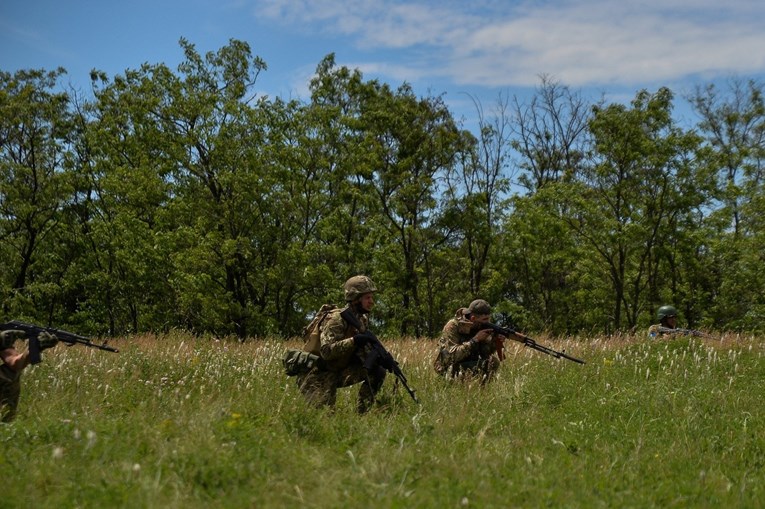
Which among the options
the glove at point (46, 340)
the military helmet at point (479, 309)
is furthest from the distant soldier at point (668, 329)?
the glove at point (46, 340)

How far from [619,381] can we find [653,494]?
4429 mm

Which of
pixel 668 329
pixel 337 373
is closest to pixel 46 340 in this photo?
pixel 337 373

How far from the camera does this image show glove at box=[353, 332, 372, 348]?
21.2ft

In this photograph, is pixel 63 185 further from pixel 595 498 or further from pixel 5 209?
pixel 595 498

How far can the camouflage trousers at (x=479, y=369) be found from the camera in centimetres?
814

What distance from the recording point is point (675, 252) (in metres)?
27.7

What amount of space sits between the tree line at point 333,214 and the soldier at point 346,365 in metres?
14.3

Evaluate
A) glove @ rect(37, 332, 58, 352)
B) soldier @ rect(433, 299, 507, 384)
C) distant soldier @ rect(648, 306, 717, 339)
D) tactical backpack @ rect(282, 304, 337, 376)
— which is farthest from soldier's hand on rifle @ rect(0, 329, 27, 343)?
distant soldier @ rect(648, 306, 717, 339)

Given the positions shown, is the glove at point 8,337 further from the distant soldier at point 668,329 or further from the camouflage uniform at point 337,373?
the distant soldier at point 668,329

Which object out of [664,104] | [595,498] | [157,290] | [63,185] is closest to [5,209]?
[63,185]

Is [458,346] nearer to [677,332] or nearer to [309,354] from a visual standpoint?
[309,354]

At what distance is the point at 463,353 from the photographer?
8.16 metres

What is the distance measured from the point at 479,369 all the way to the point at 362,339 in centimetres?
237

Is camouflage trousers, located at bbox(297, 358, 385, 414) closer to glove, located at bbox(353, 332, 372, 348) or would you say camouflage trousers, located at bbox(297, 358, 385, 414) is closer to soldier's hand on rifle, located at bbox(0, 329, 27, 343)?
glove, located at bbox(353, 332, 372, 348)
